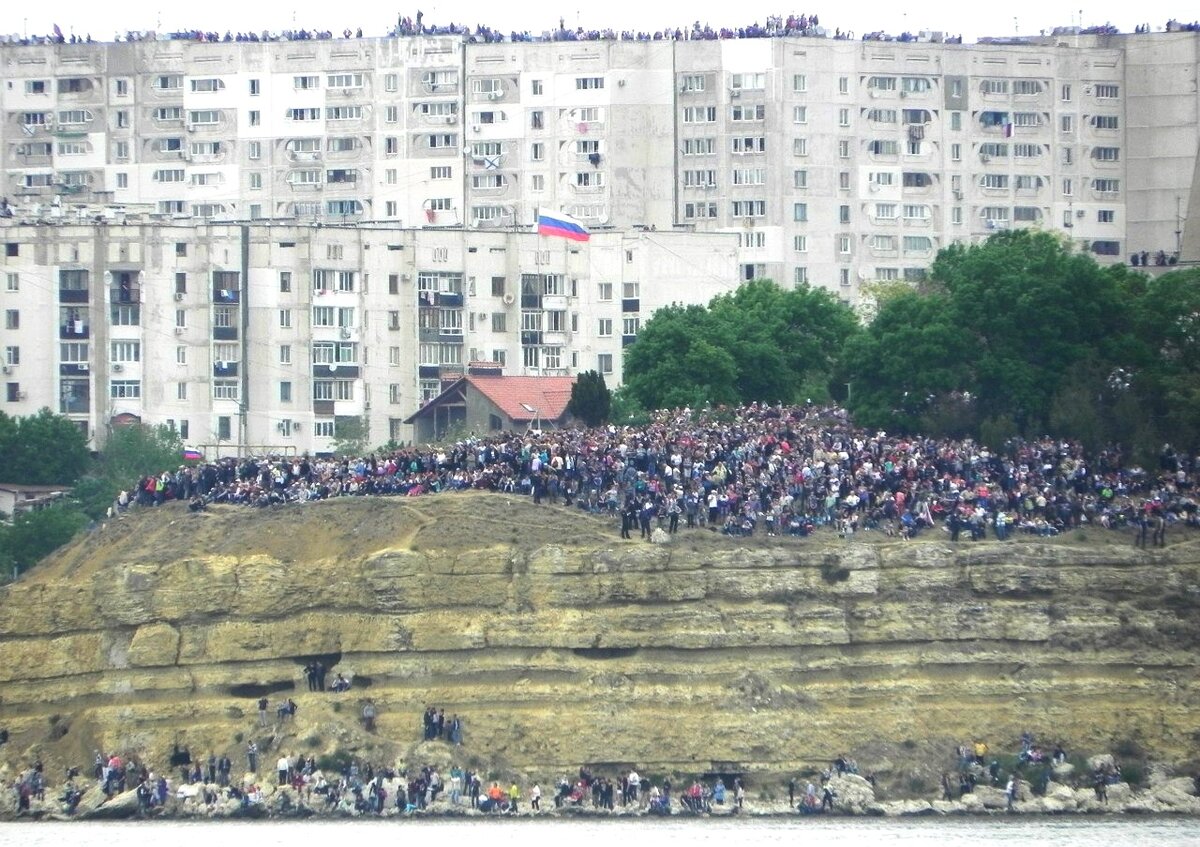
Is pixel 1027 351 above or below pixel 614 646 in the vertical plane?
above

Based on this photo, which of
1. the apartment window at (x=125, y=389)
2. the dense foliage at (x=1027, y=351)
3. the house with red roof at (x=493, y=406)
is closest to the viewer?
the dense foliage at (x=1027, y=351)

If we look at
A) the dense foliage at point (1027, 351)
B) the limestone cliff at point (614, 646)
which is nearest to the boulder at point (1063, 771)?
the limestone cliff at point (614, 646)

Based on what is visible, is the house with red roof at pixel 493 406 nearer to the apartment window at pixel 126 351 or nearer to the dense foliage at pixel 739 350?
the dense foliage at pixel 739 350

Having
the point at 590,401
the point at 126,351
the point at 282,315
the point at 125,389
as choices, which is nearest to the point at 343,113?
the point at 282,315

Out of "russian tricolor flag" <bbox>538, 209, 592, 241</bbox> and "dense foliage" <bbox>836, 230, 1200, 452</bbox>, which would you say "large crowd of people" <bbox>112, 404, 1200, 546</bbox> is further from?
"russian tricolor flag" <bbox>538, 209, 592, 241</bbox>

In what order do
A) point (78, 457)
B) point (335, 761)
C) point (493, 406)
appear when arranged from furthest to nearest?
point (78, 457), point (493, 406), point (335, 761)

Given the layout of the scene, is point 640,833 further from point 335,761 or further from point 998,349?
point 998,349

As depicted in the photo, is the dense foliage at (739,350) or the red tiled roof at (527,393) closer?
the red tiled roof at (527,393)
